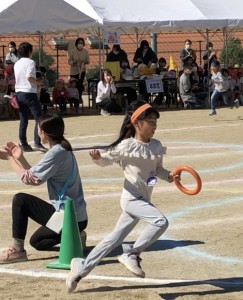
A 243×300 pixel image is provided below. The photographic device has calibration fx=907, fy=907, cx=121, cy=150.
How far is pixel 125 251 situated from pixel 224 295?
84cm

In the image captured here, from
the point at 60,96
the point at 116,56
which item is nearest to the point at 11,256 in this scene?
the point at 60,96

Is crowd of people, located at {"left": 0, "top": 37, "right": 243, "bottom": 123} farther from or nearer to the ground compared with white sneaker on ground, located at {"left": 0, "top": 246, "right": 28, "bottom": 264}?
farther from the ground

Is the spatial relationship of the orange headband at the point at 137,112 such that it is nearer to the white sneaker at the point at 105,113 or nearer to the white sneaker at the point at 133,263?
the white sneaker at the point at 133,263

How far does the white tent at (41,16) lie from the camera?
23.0m

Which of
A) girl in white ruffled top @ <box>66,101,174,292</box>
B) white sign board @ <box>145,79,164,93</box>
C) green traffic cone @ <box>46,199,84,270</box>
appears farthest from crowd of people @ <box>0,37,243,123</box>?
girl in white ruffled top @ <box>66,101,174,292</box>

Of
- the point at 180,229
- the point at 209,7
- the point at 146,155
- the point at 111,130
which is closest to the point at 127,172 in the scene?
the point at 146,155

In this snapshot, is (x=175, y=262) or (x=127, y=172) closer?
(x=127, y=172)

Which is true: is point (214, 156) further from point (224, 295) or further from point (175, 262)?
point (224, 295)

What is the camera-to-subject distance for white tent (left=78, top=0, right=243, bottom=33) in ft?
76.2

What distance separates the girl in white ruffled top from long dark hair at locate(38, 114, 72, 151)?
2.58 ft

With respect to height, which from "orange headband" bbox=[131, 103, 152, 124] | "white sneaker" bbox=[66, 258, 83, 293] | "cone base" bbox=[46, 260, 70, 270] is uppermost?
"orange headband" bbox=[131, 103, 152, 124]

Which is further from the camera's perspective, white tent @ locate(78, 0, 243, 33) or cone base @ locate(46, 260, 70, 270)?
white tent @ locate(78, 0, 243, 33)

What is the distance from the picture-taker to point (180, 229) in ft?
29.6

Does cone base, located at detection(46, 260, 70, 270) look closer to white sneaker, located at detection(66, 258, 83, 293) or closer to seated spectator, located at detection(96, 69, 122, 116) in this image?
white sneaker, located at detection(66, 258, 83, 293)
